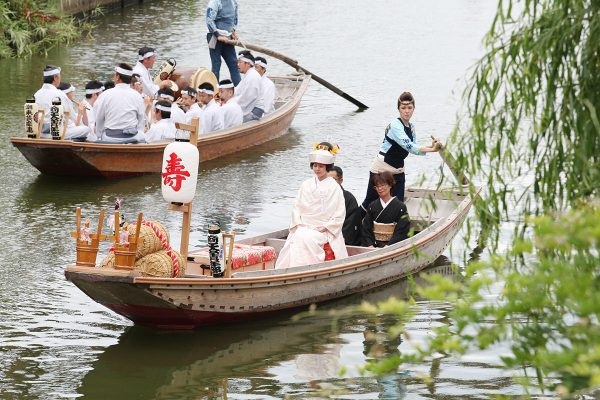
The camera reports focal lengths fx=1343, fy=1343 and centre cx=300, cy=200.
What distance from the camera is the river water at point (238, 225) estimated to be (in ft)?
34.8

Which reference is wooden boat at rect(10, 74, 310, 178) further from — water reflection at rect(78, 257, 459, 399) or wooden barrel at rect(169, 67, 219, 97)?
water reflection at rect(78, 257, 459, 399)

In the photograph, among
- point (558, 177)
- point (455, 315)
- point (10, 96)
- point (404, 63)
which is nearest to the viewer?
point (455, 315)

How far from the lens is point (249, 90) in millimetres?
19344

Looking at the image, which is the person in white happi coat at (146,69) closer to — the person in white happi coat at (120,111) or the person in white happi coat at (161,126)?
the person in white happi coat at (161,126)

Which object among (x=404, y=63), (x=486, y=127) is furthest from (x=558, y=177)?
(x=404, y=63)

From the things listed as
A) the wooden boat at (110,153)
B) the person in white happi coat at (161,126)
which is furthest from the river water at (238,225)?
the person in white happi coat at (161,126)

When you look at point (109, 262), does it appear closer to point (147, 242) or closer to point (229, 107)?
point (147, 242)

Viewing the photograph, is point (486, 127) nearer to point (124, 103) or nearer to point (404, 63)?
point (124, 103)

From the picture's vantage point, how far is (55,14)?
1099 inches

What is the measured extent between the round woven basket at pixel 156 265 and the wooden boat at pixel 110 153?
5840 millimetres

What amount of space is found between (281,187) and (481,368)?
694 centimetres

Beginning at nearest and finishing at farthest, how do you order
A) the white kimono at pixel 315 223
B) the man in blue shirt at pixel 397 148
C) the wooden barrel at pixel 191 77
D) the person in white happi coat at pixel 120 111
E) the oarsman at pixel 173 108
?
the white kimono at pixel 315 223 → the man in blue shirt at pixel 397 148 → the person in white happi coat at pixel 120 111 → the oarsman at pixel 173 108 → the wooden barrel at pixel 191 77

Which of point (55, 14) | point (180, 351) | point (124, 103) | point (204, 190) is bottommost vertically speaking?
point (180, 351)

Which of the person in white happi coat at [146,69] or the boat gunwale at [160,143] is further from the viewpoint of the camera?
the person in white happi coat at [146,69]
